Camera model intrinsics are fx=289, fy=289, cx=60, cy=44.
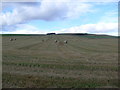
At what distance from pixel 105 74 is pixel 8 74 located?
672cm

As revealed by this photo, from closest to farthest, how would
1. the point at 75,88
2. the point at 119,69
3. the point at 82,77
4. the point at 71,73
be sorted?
the point at 75,88 < the point at 82,77 < the point at 71,73 < the point at 119,69

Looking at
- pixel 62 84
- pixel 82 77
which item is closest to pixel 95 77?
pixel 82 77

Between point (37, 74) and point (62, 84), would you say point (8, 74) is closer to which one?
point (37, 74)

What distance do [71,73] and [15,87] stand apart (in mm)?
6095

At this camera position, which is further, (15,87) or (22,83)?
(22,83)

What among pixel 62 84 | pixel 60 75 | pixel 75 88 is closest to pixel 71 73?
pixel 60 75

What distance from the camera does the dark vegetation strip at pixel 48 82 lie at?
50.5ft

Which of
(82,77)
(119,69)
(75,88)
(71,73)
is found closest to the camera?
(75,88)

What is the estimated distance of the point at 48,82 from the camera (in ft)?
53.3

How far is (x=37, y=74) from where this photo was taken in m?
19.1

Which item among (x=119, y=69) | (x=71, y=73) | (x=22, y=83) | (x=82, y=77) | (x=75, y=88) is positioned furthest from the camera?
(x=119, y=69)

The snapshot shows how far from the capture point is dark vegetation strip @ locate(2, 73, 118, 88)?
607 inches

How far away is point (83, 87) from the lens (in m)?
15.1

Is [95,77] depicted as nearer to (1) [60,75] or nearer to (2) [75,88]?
(1) [60,75]
